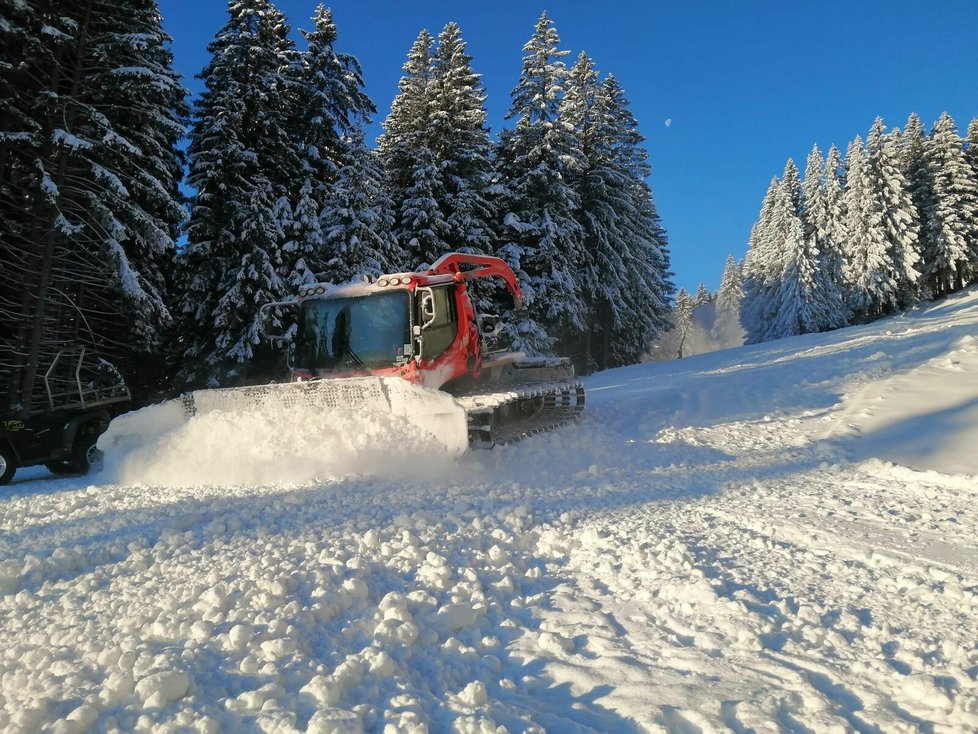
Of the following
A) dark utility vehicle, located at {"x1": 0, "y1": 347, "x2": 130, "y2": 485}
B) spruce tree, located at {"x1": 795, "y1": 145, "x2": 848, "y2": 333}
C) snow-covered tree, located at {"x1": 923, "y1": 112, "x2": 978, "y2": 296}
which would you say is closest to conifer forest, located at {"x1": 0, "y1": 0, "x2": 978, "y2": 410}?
dark utility vehicle, located at {"x1": 0, "y1": 347, "x2": 130, "y2": 485}

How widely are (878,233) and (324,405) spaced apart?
4650cm

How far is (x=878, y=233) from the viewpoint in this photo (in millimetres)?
42375

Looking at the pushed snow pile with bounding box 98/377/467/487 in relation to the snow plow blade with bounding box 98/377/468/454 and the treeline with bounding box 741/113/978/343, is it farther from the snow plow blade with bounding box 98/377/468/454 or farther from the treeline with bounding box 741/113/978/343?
the treeline with bounding box 741/113/978/343

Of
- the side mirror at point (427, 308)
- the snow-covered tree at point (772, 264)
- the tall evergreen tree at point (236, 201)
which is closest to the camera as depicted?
the side mirror at point (427, 308)

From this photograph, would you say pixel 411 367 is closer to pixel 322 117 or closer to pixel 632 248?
pixel 322 117

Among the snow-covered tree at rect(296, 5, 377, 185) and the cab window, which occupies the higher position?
the snow-covered tree at rect(296, 5, 377, 185)

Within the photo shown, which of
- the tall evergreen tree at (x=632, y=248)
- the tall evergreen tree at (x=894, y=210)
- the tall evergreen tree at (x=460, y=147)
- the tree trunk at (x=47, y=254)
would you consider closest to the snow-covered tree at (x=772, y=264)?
the tall evergreen tree at (x=894, y=210)

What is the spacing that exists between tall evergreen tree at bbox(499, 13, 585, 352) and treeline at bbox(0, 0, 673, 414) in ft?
0.31

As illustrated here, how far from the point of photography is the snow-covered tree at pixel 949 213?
44.3 meters

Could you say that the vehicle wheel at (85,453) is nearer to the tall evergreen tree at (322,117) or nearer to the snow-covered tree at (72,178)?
the snow-covered tree at (72,178)

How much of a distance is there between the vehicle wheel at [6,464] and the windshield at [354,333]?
4.19 meters

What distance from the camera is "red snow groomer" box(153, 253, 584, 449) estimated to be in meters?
7.61

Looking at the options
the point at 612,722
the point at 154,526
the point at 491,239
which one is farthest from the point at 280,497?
the point at 491,239

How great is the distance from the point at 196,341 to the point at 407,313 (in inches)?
457
